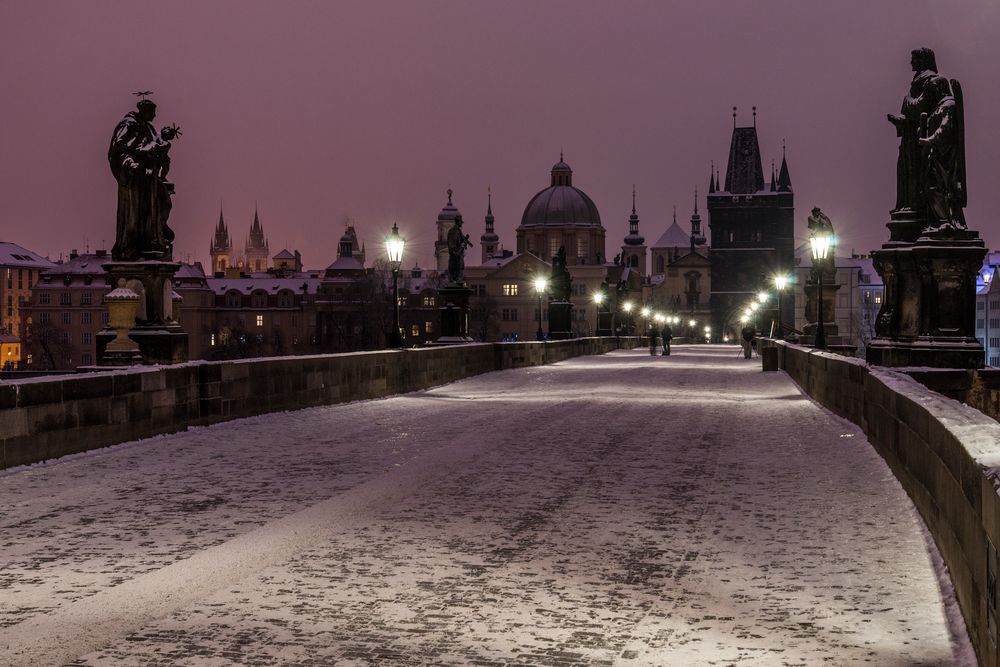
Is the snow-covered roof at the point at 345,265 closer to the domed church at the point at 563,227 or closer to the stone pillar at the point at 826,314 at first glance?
the domed church at the point at 563,227

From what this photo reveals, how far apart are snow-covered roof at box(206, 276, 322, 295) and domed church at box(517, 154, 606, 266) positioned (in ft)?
108

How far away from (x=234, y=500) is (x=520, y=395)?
14.5 meters

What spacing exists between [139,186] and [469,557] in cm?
1505

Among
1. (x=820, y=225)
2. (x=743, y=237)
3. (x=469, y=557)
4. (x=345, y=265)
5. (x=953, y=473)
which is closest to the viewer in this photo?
(x=953, y=473)

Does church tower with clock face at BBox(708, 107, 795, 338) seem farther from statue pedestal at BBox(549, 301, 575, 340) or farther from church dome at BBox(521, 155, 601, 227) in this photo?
statue pedestal at BBox(549, 301, 575, 340)

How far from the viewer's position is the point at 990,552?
14.6ft

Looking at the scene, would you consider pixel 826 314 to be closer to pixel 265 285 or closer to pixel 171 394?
pixel 171 394

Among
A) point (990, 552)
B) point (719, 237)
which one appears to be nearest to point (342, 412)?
point (990, 552)

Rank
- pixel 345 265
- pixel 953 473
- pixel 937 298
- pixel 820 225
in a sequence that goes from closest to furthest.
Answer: pixel 953 473, pixel 937 298, pixel 820 225, pixel 345 265

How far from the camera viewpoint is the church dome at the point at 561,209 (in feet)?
579

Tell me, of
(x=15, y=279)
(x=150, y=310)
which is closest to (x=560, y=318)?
(x=150, y=310)

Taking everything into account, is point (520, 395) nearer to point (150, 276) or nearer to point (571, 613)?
point (150, 276)

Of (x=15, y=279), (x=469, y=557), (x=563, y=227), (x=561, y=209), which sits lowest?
(x=469, y=557)

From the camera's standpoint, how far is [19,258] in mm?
165625
